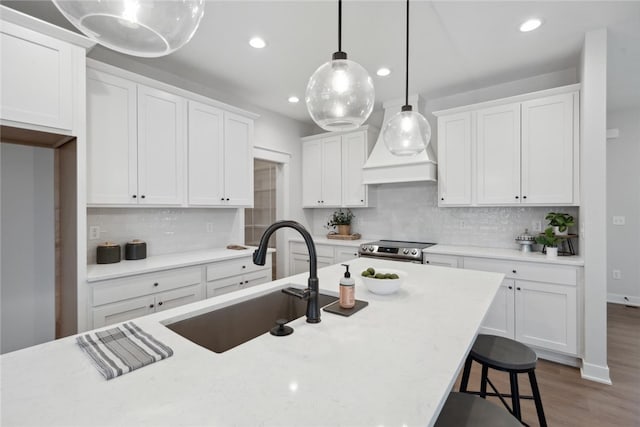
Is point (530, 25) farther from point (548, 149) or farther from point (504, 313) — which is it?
point (504, 313)

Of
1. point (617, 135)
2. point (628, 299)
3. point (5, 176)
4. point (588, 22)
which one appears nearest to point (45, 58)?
point (5, 176)

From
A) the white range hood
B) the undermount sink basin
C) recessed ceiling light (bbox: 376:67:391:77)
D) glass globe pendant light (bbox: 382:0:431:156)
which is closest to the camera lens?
the undermount sink basin

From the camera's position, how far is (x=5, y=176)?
206 centimetres

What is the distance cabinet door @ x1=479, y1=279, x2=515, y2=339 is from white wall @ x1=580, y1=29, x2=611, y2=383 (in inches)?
21.0

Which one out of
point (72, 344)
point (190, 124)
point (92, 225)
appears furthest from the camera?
point (190, 124)

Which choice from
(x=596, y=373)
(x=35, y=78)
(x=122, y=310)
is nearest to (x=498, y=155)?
(x=596, y=373)

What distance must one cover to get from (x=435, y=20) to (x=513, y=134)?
1.47 metres

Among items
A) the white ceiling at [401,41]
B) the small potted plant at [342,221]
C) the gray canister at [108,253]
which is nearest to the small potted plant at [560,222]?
the white ceiling at [401,41]

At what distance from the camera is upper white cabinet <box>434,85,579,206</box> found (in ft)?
9.19

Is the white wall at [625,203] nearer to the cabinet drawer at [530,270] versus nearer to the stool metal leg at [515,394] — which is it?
the cabinet drawer at [530,270]

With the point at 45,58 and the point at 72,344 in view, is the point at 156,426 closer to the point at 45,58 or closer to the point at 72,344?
the point at 72,344

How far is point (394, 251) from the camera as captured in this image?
3.54 metres

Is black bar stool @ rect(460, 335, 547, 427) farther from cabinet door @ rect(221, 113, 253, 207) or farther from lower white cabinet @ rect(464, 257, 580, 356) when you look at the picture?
cabinet door @ rect(221, 113, 253, 207)

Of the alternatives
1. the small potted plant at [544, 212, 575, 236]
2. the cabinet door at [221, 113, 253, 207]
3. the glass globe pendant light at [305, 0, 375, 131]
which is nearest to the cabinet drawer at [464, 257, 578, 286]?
the small potted plant at [544, 212, 575, 236]
